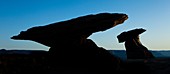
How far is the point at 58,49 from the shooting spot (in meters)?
28.1

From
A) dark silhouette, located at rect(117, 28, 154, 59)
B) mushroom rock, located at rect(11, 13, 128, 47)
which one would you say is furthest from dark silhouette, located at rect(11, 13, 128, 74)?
dark silhouette, located at rect(117, 28, 154, 59)

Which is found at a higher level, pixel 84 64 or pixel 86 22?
pixel 86 22

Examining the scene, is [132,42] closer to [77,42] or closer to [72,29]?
[77,42]

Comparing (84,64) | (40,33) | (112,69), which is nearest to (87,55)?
(84,64)

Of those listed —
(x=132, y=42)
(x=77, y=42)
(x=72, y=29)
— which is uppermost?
(x=72, y=29)

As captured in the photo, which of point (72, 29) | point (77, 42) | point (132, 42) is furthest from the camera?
point (132, 42)

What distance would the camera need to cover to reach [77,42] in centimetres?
2775

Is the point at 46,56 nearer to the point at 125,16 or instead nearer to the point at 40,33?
the point at 40,33

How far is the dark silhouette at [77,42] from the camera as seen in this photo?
26.1 meters

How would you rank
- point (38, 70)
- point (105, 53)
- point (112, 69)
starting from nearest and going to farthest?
point (38, 70) < point (112, 69) < point (105, 53)

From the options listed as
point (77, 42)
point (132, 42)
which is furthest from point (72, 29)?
point (132, 42)

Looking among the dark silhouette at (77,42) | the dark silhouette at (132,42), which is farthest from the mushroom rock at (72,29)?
the dark silhouette at (132,42)

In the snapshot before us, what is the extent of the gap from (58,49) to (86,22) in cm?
404

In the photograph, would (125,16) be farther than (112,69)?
Yes
